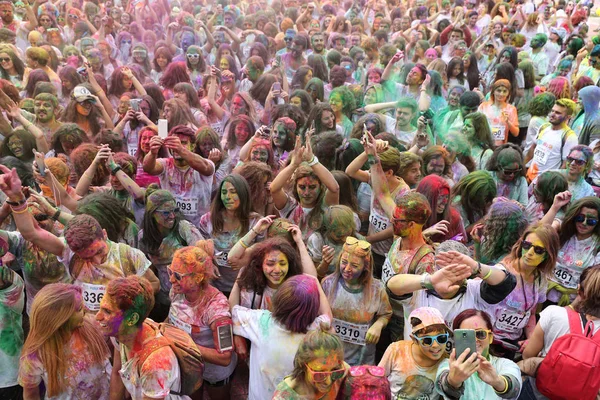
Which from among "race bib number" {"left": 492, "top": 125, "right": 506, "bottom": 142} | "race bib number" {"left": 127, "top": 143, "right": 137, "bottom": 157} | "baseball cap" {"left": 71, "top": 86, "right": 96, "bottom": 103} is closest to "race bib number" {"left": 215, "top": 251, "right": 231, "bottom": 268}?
"race bib number" {"left": 127, "top": 143, "right": 137, "bottom": 157}

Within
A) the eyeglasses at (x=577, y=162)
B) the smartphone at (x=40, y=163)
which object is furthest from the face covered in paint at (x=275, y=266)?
the eyeglasses at (x=577, y=162)

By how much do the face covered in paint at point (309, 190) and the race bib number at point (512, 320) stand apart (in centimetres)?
178

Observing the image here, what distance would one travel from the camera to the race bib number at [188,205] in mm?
5141

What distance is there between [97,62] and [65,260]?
5.79 m

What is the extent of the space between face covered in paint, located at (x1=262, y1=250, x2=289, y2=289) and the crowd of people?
0.01m

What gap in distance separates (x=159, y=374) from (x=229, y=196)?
1928 millimetres

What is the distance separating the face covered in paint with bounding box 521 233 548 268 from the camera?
356 centimetres

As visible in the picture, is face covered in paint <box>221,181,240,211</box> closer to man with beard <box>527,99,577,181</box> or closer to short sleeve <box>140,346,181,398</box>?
short sleeve <box>140,346,181,398</box>

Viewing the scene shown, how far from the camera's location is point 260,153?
18.0 ft

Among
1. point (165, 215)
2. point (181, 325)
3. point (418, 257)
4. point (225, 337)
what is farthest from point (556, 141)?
point (181, 325)

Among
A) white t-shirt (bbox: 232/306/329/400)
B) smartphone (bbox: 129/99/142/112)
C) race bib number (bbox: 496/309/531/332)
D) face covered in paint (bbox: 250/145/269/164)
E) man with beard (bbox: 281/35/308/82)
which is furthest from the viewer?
man with beard (bbox: 281/35/308/82)

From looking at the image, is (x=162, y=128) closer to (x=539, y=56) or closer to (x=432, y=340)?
(x=432, y=340)

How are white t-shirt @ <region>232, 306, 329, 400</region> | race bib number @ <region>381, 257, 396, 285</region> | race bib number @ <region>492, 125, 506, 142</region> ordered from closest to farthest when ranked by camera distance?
white t-shirt @ <region>232, 306, 329, 400</region>
race bib number @ <region>381, 257, 396, 285</region>
race bib number @ <region>492, 125, 506, 142</region>

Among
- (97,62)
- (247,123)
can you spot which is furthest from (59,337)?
(97,62)
